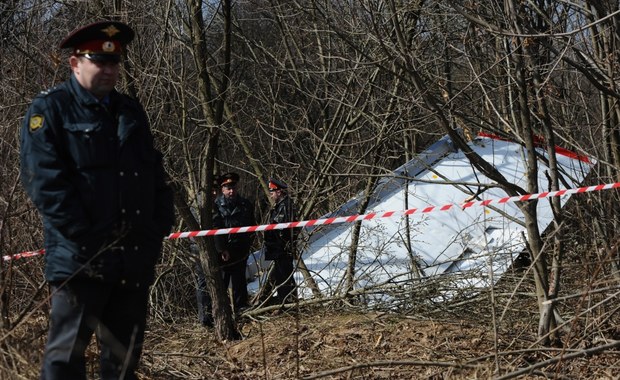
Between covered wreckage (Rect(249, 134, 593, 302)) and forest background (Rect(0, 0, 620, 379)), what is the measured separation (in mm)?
344

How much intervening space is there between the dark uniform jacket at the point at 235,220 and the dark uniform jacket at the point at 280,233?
229 millimetres

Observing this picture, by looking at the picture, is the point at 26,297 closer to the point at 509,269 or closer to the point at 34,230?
the point at 34,230

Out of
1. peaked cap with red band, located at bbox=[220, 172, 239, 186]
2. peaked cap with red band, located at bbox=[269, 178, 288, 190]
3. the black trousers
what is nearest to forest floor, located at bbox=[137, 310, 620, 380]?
the black trousers

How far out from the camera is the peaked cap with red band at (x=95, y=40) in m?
4.35

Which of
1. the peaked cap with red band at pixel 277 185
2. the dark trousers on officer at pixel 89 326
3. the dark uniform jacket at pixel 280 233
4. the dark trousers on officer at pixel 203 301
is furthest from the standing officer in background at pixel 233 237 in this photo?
the dark trousers on officer at pixel 89 326

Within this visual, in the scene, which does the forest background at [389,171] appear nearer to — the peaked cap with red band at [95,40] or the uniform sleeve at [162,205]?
the uniform sleeve at [162,205]

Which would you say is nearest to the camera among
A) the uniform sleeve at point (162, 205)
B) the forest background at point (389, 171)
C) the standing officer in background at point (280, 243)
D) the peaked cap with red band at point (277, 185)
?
the uniform sleeve at point (162, 205)

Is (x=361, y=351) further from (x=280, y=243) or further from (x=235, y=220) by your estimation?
(x=235, y=220)

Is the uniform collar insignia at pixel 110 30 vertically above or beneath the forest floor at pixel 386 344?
above

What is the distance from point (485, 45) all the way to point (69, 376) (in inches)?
155

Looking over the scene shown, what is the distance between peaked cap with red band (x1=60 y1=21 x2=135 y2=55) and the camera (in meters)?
4.35

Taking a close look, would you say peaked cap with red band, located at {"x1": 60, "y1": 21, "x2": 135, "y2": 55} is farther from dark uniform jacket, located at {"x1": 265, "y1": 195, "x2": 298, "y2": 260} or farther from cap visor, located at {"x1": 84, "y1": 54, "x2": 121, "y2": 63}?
dark uniform jacket, located at {"x1": 265, "y1": 195, "x2": 298, "y2": 260}

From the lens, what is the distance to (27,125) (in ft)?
13.6

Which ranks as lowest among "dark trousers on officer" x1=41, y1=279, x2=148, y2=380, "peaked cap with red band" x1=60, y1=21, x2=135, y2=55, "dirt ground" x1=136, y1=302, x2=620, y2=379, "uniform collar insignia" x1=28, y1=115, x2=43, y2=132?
"dirt ground" x1=136, y1=302, x2=620, y2=379
